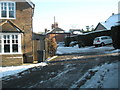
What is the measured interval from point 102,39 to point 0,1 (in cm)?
1939

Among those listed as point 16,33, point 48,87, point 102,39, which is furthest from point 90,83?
point 102,39

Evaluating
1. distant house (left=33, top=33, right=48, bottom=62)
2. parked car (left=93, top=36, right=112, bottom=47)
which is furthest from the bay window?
parked car (left=93, top=36, right=112, bottom=47)

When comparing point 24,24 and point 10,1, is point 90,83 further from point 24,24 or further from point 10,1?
point 10,1

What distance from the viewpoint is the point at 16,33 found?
16.8 meters

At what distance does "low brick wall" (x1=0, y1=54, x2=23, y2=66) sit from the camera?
650 inches

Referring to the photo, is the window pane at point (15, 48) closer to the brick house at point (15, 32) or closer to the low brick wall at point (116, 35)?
the brick house at point (15, 32)

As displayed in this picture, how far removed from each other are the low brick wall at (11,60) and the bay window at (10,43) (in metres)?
0.40

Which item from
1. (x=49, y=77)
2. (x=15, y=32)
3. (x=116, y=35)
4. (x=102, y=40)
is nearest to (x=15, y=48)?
(x=15, y=32)

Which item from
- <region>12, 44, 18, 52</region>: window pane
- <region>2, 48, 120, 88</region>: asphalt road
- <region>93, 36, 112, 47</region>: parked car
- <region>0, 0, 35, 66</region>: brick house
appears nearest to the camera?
<region>2, 48, 120, 88</region>: asphalt road

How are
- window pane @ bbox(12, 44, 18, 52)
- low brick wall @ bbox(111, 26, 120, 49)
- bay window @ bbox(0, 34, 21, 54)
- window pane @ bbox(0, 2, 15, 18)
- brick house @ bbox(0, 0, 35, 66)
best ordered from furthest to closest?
low brick wall @ bbox(111, 26, 120, 49)
window pane @ bbox(0, 2, 15, 18)
window pane @ bbox(12, 44, 18, 52)
brick house @ bbox(0, 0, 35, 66)
bay window @ bbox(0, 34, 21, 54)

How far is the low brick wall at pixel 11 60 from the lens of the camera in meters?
16.5

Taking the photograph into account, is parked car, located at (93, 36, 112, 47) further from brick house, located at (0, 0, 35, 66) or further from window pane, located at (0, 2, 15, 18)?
window pane, located at (0, 2, 15, 18)

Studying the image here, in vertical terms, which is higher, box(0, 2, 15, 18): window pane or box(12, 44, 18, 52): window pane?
box(0, 2, 15, 18): window pane

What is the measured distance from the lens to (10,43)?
16.6 m
